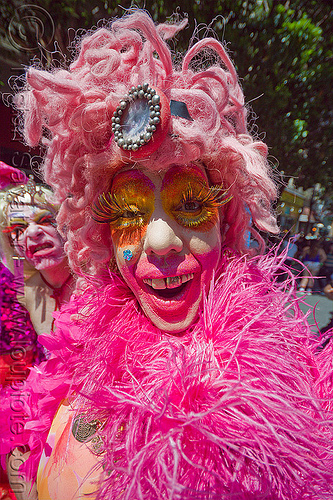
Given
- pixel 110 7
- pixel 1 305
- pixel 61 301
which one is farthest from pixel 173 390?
pixel 110 7

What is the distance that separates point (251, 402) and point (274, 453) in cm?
13

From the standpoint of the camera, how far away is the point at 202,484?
698 mm

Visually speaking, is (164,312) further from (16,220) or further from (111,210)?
(16,220)

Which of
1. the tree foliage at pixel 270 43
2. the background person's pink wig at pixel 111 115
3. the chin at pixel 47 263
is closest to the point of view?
the background person's pink wig at pixel 111 115

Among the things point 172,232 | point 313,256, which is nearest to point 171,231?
point 172,232

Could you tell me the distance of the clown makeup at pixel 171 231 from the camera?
0.94 meters

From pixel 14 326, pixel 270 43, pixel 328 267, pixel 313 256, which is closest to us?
pixel 14 326

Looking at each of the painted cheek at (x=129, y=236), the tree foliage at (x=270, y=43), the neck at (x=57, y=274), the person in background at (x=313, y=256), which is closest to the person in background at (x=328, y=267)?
the person in background at (x=313, y=256)

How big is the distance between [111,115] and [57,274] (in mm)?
1192

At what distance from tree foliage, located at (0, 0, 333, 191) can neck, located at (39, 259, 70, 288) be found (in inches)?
61.9

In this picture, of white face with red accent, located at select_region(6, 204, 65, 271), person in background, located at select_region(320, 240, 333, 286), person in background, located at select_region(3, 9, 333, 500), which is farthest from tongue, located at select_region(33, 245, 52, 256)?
person in background, located at select_region(320, 240, 333, 286)

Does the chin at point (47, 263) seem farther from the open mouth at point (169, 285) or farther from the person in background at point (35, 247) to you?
the open mouth at point (169, 285)

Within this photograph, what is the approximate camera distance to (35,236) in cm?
176

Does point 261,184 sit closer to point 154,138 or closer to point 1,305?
point 154,138
